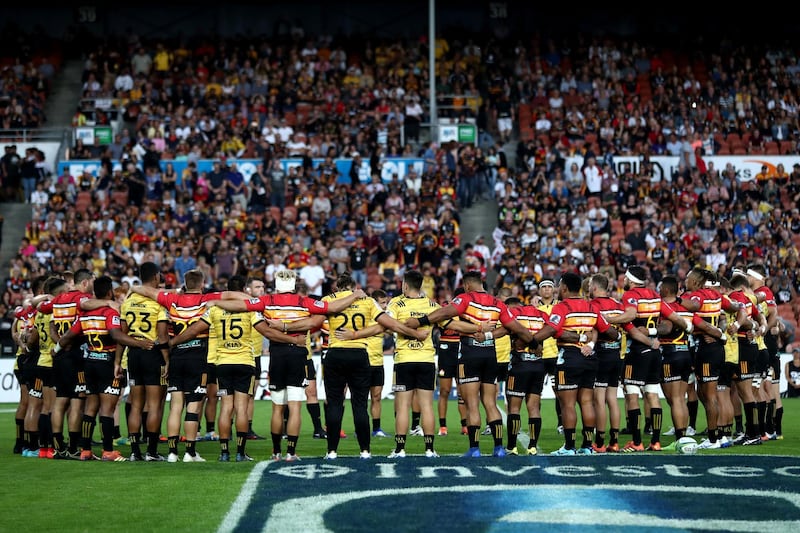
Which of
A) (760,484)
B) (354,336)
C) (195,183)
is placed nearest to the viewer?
(760,484)

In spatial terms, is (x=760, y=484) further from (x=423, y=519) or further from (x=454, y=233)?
(x=454, y=233)

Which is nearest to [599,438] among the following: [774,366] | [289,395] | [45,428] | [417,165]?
[774,366]

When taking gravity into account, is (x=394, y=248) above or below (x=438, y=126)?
below

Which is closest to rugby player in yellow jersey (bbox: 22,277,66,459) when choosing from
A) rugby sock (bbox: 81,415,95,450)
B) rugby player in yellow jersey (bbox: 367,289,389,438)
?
rugby sock (bbox: 81,415,95,450)

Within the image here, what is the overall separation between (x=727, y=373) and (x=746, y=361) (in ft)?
1.12

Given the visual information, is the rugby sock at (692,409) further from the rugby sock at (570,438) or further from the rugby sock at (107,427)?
the rugby sock at (107,427)

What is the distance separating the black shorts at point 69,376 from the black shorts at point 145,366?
2.92 ft

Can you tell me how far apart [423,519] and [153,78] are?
105 ft

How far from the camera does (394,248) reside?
3114cm

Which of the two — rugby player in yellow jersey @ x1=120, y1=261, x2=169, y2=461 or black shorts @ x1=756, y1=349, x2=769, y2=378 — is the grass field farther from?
black shorts @ x1=756, y1=349, x2=769, y2=378

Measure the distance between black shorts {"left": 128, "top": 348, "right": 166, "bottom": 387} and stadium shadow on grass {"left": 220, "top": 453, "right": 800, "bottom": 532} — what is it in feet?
7.39

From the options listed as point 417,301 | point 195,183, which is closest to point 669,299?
point 417,301

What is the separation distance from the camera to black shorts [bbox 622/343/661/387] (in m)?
16.2

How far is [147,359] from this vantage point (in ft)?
50.0
